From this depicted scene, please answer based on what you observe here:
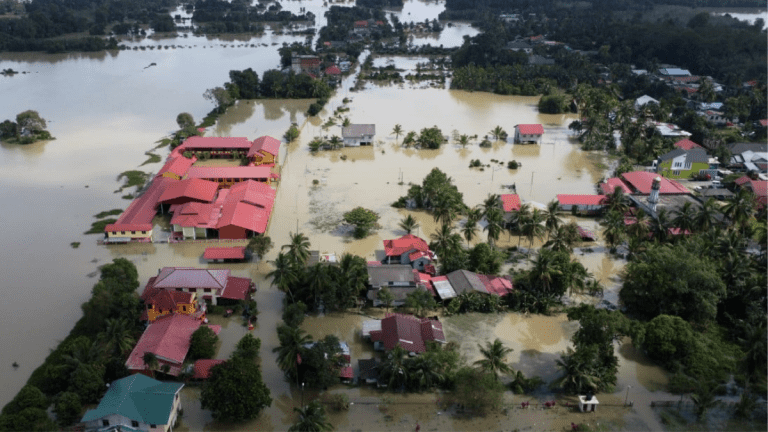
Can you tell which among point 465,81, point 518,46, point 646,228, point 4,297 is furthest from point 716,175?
point 518,46

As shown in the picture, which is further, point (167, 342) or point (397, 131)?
point (397, 131)

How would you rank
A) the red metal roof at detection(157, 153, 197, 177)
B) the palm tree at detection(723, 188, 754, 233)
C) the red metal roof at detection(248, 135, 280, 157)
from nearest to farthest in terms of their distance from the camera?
the palm tree at detection(723, 188, 754, 233) < the red metal roof at detection(157, 153, 197, 177) < the red metal roof at detection(248, 135, 280, 157)

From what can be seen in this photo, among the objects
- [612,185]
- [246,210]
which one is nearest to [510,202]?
[612,185]

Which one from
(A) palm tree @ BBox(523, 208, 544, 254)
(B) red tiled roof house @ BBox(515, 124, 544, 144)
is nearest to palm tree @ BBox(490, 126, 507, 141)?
(B) red tiled roof house @ BBox(515, 124, 544, 144)

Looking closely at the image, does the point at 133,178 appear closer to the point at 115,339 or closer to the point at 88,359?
the point at 115,339

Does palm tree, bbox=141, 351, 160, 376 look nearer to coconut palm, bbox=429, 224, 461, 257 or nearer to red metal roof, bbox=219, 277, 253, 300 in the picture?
red metal roof, bbox=219, 277, 253, 300

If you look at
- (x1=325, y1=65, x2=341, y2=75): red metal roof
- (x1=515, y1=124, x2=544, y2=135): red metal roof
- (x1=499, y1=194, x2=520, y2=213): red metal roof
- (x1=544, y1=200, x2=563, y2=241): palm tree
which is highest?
(x1=325, y1=65, x2=341, y2=75): red metal roof

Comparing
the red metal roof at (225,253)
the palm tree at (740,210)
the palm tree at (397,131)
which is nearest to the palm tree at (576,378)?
the palm tree at (740,210)
